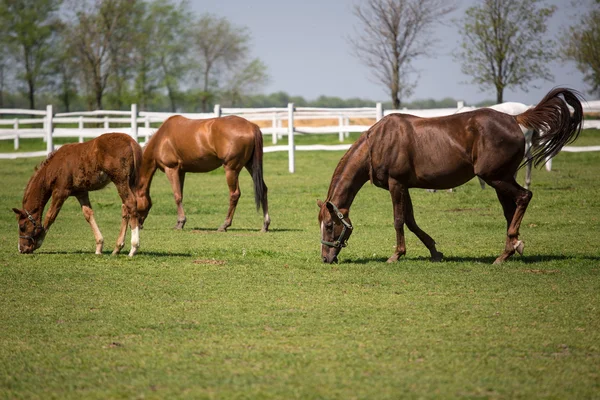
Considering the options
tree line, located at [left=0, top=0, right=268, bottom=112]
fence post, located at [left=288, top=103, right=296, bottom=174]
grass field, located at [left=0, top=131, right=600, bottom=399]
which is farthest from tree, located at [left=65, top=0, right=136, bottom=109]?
grass field, located at [left=0, top=131, right=600, bottom=399]

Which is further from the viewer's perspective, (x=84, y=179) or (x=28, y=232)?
(x=28, y=232)

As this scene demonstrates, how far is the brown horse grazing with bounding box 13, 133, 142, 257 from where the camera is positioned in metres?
9.48

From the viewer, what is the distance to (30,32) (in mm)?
48625

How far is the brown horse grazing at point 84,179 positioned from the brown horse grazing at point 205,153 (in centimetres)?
297

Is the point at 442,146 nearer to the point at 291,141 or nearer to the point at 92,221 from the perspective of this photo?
the point at 92,221

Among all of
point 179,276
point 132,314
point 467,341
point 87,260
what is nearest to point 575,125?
point 467,341

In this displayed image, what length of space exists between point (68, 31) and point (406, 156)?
142 feet

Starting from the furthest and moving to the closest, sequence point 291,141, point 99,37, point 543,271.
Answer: point 99,37 → point 291,141 → point 543,271

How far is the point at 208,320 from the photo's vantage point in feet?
20.9

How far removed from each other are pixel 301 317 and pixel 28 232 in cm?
503

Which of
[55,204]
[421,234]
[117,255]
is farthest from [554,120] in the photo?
[55,204]

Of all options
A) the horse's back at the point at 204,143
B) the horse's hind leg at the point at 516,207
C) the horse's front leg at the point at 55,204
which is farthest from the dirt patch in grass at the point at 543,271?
the horse's back at the point at 204,143

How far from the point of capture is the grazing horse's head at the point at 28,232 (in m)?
9.85

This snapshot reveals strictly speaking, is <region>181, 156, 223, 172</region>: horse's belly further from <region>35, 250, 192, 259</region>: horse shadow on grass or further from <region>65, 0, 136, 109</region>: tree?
<region>65, 0, 136, 109</region>: tree
